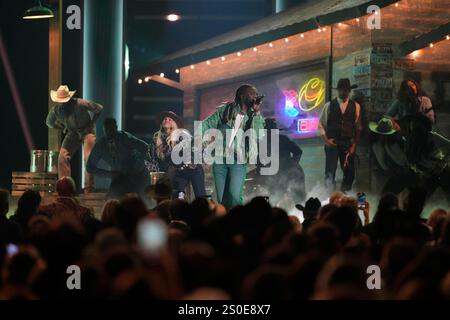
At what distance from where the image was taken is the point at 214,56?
1889 centimetres

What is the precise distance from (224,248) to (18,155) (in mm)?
17938

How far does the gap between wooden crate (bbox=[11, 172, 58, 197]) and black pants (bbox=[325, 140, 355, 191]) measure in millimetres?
4460

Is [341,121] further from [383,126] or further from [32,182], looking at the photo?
[32,182]

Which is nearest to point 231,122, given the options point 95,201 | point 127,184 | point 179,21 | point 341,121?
point 341,121

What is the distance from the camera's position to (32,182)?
56.3 ft

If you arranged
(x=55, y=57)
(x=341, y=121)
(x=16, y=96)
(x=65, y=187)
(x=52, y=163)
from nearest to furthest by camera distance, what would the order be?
1. (x=65, y=187)
2. (x=341, y=121)
3. (x=52, y=163)
4. (x=55, y=57)
5. (x=16, y=96)

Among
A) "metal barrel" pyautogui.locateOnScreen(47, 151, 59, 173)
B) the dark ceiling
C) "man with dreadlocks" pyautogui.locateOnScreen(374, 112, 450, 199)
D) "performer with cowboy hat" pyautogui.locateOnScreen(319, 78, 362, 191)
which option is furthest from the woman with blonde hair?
the dark ceiling

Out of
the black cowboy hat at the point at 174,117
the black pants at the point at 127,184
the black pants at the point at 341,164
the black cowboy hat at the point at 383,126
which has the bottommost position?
the black pants at the point at 127,184

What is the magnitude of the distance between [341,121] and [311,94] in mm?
1317

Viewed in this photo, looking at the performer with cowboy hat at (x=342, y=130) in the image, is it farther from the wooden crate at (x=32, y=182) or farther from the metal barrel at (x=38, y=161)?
the metal barrel at (x=38, y=161)

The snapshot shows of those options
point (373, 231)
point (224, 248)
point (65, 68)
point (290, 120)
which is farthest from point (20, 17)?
point (224, 248)

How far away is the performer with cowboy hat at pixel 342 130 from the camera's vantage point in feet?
50.2

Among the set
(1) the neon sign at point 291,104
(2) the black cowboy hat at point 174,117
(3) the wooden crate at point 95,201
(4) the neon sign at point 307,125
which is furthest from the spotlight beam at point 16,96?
(4) the neon sign at point 307,125

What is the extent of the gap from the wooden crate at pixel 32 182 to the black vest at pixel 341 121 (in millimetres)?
4660
